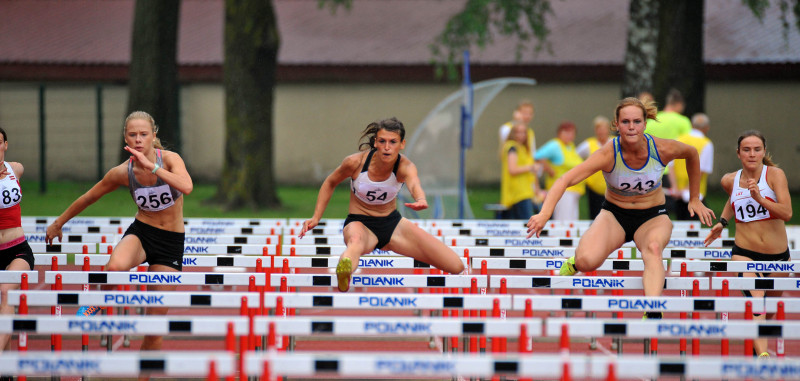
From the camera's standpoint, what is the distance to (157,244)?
6355 millimetres

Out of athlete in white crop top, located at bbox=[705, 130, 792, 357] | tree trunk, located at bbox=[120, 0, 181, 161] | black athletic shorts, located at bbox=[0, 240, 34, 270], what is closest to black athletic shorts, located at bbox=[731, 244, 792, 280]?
athlete in white crop top, located at bbox=[705, 130, 792, 357]

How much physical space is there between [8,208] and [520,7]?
44.1 ft

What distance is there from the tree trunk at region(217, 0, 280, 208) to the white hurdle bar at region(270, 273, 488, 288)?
1119 centimetres

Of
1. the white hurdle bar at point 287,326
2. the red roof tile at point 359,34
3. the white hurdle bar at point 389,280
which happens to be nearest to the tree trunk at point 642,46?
the red roof tile at point 359,34

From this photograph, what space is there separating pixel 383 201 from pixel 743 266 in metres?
2.81

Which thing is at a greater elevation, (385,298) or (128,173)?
(128,173)

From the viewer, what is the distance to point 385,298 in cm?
515

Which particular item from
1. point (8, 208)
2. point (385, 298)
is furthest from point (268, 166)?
point (385, 298)

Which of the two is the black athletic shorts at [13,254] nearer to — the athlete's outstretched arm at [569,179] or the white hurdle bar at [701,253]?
the athlete's outstretched arm at [569,179]

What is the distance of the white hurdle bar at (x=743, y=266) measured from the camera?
634cm

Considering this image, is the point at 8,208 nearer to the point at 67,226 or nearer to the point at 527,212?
the point at 67,226

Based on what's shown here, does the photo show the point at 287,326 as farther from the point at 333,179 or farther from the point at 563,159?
the point at 563,159

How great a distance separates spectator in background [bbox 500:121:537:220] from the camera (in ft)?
36.8

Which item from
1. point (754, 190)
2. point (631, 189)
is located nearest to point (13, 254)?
point (631, 189)
